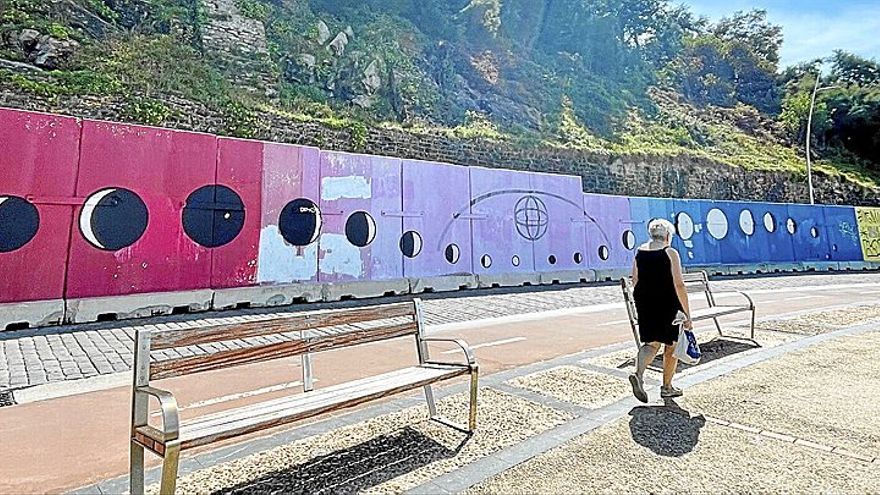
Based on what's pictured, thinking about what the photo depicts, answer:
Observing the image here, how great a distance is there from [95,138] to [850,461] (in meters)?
10.7

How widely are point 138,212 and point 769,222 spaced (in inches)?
908

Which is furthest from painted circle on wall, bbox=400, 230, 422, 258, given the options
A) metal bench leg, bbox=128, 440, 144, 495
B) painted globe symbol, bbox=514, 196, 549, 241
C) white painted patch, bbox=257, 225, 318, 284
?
metal bench leg, bbox=128, 440, 144, 495

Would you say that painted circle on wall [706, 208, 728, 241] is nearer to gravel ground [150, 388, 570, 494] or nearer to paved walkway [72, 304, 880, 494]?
paved walkway [72, 304, 880, 494]

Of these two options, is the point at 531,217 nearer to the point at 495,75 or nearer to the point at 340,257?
the point at 340,257

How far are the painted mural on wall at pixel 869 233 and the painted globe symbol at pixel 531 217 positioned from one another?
1850cm

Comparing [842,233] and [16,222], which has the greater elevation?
[842,233]

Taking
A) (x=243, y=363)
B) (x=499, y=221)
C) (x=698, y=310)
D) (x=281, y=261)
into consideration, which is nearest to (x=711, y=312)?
(x=698, y=310)

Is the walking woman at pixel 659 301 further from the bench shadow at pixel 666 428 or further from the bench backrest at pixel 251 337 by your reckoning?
the bench backrest at pixel 251 337

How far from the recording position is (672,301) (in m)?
4.40

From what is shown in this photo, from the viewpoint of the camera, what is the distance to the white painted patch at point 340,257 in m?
11.4

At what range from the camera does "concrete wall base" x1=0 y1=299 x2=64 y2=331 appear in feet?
25.5

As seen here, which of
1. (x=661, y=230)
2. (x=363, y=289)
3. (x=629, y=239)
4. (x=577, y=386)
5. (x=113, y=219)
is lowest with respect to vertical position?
(x=577, y=386)

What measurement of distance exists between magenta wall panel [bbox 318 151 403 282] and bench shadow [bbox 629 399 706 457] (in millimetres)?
8445

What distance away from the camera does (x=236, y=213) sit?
10234 mm
